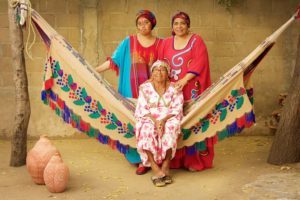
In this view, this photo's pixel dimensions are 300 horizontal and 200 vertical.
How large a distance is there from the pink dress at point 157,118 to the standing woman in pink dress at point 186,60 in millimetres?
154

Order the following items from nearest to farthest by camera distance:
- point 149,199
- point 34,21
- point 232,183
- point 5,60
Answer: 1. point 149,199
2. point 232,183
3. point 34,21
4. point 5,60

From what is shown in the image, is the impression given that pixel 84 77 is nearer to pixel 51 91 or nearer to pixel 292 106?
pixel 51 91

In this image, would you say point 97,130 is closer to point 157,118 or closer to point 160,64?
point 157,118

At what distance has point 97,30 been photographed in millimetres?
6719

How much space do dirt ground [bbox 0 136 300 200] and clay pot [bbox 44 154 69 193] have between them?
7 centimetres

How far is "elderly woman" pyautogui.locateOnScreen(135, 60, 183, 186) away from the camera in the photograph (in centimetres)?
485

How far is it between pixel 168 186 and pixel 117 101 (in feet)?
3.26

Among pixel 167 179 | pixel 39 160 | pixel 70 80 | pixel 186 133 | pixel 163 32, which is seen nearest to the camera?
pixel 39 160

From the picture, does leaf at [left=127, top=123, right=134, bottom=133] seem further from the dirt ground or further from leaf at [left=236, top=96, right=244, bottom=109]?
leaf at [left=236, top=96, right=244, bottom=109]

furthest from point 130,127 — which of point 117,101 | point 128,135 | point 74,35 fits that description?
point 74,35

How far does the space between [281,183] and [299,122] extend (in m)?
0.91

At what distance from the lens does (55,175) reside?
4535 mm

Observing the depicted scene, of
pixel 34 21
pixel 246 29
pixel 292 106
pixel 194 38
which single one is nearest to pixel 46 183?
pixel 34 21

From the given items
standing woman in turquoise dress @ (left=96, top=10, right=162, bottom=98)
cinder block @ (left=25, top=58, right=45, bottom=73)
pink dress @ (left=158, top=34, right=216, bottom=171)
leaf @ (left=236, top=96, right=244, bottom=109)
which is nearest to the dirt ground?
pink dress @ (left=158, top=34, right=216, bottom=171)
